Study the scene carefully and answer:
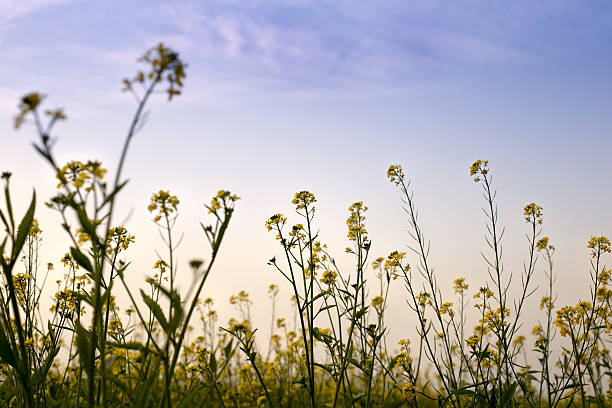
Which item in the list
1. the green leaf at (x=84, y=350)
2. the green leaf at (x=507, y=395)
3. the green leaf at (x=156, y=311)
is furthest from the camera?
the green leaf at (x=507, y=395)

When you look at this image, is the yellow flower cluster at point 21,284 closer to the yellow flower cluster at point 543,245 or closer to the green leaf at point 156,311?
the green leaf at point 156,311

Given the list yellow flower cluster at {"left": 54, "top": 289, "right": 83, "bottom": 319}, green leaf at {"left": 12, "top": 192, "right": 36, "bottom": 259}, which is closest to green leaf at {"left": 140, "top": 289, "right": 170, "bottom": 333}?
green leaf at {"left": 12, "top": 192, "right": 36, "bottom": 259}

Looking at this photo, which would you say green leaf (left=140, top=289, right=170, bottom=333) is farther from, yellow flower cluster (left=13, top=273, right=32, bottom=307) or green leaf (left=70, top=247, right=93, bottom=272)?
yellow flower cluster (left=13, top=273, right=32, bottom=307)

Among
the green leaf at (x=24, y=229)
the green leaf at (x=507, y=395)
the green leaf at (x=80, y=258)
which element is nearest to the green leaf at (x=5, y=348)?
the green leaf at (x=24, y=229)

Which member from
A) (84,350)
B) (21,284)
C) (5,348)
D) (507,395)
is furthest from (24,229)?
(507,395)

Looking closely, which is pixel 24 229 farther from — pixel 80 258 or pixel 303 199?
pixel 303 199

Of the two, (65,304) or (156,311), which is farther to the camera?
(65,304)

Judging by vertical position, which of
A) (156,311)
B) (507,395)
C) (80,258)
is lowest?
(507,395)

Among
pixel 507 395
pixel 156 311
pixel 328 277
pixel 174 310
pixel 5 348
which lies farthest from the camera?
pixel 328 277

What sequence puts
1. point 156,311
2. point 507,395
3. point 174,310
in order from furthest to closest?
point 507,395, point 156,311, point 174,310

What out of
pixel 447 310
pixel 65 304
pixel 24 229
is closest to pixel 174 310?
pixel 24 229

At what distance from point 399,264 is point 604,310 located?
61.7 inches

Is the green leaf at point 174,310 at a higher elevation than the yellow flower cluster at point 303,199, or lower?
lower

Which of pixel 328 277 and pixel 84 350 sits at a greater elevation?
pixel 328 277
